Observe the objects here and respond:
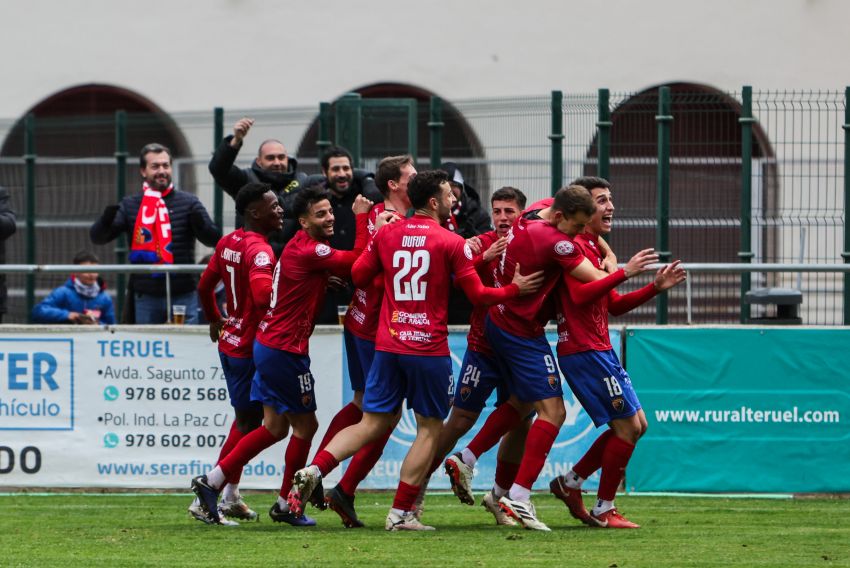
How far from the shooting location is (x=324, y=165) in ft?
36.8

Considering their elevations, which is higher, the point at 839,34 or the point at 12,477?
the point at 839,34

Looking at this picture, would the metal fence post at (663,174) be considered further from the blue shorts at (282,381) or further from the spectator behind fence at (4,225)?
the spectator behind fence at (4,225)

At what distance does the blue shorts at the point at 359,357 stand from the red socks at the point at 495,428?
0.81m

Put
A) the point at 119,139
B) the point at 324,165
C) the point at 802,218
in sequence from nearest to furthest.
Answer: the point at 324,165 → the point at 802,218 → the point at 119,139

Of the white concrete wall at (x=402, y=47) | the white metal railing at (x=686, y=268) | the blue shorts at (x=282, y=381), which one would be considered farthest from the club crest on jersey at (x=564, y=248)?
the white concrete wall at (x=402, y=47)

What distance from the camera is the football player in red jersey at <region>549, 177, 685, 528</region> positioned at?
30.1ft

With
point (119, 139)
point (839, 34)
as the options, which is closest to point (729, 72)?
point (839, 34)

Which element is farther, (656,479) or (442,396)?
(656,479)

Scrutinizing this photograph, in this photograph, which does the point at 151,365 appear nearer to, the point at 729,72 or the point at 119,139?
the point at 119,139

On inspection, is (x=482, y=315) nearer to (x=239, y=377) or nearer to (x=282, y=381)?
(x=282, y=381)

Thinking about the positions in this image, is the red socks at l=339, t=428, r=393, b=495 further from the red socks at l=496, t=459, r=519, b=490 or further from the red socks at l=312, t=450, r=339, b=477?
the red socks at l=496, t=459, r=519, b=490

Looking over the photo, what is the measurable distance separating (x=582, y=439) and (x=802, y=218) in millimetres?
2948

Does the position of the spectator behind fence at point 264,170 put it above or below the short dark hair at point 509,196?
above

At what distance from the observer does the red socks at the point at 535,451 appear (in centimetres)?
918
